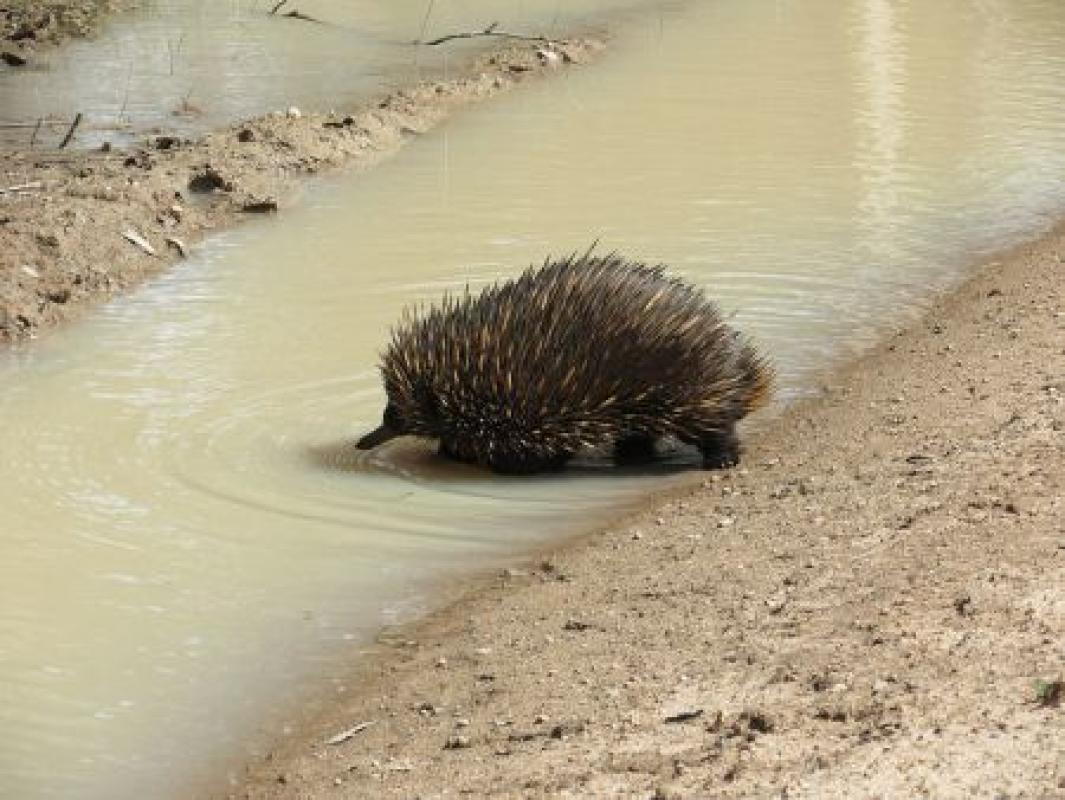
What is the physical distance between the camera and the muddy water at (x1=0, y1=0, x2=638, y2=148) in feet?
53.4

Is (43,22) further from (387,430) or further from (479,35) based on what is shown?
(387,430)

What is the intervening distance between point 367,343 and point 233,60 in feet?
27.4

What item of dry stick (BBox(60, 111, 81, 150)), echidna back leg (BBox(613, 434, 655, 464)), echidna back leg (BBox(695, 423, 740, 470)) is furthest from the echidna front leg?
dry stick (BBox(60, 111, 81, 150))

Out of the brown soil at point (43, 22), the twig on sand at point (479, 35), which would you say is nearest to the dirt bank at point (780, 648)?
the twig on sand at point (479, 35)

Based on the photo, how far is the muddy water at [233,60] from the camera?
16.3 metres

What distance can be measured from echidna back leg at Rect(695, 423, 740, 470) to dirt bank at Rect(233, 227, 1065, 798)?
0.48ft

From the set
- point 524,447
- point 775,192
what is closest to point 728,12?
point 775,192

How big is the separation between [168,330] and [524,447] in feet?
9.30

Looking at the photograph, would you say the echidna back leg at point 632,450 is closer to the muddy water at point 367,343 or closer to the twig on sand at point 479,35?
the muddy water at point 367,343

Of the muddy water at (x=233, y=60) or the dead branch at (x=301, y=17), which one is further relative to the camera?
the dead branch at (x=301, y=17)

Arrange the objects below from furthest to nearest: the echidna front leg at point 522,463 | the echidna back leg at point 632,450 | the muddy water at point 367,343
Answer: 1. the echidna back leg at point 632,450
2. the echidna front leg at point 522,463
3. the muddy water at point 367,343

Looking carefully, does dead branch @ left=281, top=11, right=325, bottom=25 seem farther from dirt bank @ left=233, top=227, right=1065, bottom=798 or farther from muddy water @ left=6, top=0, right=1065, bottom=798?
dirt bank @ left=233, top=227, right=1065, bottom=798

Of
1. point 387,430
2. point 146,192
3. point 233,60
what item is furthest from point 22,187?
point 233,60

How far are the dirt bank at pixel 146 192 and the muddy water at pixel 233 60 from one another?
694mm
